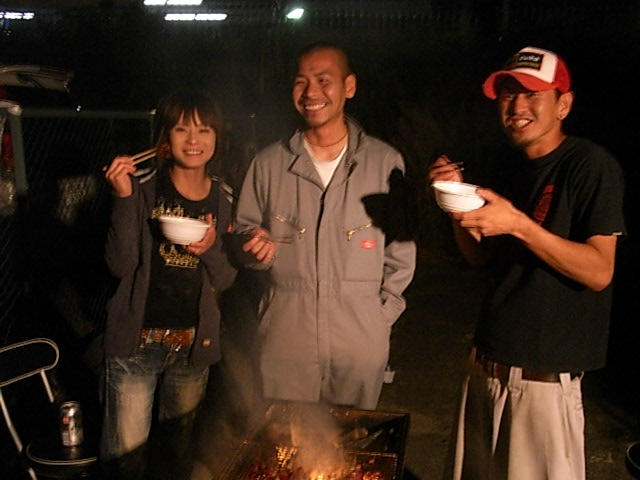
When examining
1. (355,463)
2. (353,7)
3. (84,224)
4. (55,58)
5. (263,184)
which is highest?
(353,7)

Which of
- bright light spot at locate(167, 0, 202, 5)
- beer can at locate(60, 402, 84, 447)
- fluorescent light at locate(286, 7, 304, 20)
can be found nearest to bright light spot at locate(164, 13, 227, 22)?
bright light spot at locate(167, 0, 202, 5)

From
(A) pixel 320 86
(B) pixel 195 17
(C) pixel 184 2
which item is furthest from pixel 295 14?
(A) pixel 320 86

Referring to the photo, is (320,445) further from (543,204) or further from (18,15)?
(18,15)

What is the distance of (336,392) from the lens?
3.69m

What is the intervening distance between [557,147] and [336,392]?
66.8 inches

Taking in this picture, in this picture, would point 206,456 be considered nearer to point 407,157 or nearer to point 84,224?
point 84,224

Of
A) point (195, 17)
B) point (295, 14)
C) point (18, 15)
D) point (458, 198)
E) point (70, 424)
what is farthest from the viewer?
point (195, 17)

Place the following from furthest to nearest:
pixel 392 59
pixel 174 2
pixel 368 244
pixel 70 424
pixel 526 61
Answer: pixel 174 2, pixel 392 59, pixel 70 424, pixel 368 244, pixel 526 61

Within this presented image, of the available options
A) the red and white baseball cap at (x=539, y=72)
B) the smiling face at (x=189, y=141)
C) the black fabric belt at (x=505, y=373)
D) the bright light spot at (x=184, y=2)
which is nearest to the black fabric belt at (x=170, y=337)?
the smiling face at (x=189, y=141)

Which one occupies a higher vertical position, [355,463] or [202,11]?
Result: [202,11]

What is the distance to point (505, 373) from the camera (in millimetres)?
3051

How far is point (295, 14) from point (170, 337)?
15431 mm

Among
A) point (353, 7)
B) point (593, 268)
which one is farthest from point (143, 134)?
point (353, 7)

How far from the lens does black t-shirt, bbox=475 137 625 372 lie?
9.13ft
